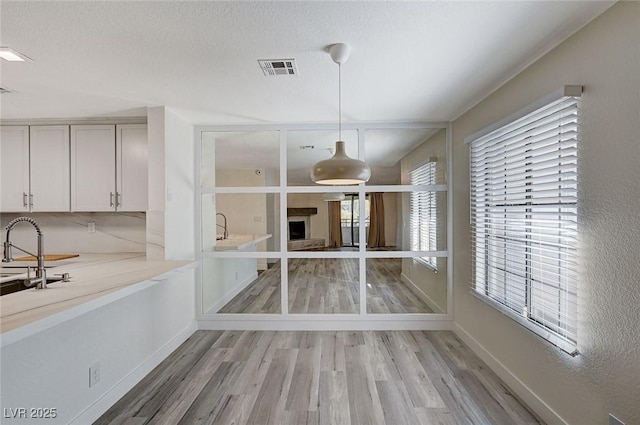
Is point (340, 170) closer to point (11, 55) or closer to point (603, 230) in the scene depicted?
point (603, 230)

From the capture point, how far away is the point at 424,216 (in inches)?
154

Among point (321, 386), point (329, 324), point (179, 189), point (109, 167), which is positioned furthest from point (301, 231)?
point (109, 167)

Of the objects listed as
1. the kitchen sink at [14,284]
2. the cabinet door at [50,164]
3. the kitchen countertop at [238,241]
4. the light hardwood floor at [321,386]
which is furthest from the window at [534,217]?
the cabinet door at [50,164]

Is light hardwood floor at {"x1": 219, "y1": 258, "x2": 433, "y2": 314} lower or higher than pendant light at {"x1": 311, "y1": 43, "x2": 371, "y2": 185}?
lower

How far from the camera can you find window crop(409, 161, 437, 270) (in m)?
3.90

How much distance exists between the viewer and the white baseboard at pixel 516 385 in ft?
6.92

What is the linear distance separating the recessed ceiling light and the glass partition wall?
187cm

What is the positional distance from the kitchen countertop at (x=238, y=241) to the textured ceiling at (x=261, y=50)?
1574mm

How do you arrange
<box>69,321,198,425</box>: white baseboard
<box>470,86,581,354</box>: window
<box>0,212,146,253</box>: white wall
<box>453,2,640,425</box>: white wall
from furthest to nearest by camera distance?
<box>0,212,146,253</box>: white wall
<box>69,321,198,425</box>: white baseboard
<box>470,86,581,354</box>: window
<box>453,2,640,425</box>: white wall

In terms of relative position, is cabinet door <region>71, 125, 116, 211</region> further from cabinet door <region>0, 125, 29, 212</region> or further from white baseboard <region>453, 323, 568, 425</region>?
white baseboard <region>453, 323, 568, 425</region>

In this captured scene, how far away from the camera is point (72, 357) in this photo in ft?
6.93

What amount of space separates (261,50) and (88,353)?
2.37m

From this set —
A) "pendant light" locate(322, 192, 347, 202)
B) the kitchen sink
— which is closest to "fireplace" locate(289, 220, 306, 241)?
"pendant light" locate(322, 192, 347, 202)

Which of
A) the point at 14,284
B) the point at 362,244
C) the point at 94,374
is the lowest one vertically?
the point at 94,374
